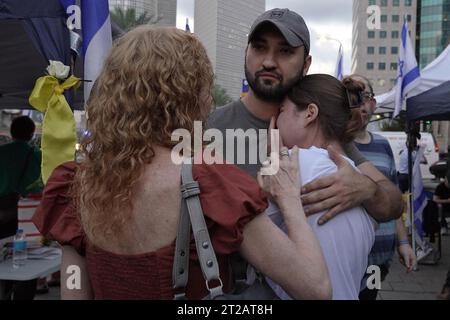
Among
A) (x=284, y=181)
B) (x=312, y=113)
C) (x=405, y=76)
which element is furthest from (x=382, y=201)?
(x=405, y=76)

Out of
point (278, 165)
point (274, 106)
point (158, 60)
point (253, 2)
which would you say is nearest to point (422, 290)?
→ point (253, 2)

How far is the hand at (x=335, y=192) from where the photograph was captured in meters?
1.39

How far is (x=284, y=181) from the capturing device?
1.34 metres

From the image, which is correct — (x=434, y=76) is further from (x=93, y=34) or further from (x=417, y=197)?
(x=93, y=34)

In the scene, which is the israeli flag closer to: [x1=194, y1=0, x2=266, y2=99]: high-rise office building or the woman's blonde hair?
the woman's blonde hair

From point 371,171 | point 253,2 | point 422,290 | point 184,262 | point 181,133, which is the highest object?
point 253,2

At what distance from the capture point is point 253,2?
4.44 meters

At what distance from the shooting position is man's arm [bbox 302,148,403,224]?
1389mm

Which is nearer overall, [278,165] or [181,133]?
[181,133]

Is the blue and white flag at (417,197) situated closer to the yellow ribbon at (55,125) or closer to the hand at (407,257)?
the hand at (407,257)

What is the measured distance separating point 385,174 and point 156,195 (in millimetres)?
1832

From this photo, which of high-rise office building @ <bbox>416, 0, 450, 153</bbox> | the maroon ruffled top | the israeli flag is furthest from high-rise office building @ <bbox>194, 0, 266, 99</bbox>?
high-rise office building @ <bbox>416, 0, 450, 153</bbox>
